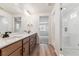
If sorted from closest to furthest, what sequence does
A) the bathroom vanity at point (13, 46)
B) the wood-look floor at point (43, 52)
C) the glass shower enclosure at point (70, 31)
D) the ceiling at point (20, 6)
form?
the bathroom vanity at point (13, 46), the ceiling at point (20, 6), the glass shower enclosure at point (70, 31), the wood-look floor at point (43, 52)

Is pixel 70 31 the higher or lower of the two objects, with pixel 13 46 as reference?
higher

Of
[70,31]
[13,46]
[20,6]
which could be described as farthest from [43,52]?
[13,46]

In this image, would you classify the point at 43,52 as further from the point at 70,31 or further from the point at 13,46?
the point at 13,46

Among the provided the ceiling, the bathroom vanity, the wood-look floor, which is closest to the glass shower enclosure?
the wood-look floor

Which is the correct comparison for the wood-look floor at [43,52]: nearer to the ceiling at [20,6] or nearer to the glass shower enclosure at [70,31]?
the glass shower enclosure at [70,31]

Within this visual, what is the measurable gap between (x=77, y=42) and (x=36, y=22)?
10.3ft

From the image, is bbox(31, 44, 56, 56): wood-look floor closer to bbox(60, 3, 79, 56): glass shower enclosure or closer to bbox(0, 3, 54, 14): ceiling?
bbox(60, 3, 79, 56): glass shower enclosure

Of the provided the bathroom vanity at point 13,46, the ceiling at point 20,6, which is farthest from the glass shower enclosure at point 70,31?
the bathroom vanity at point 13,46

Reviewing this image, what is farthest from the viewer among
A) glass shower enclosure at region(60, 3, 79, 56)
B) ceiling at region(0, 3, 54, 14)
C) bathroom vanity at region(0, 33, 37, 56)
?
glass shower enclosure at region(60, 3, 79, 56)

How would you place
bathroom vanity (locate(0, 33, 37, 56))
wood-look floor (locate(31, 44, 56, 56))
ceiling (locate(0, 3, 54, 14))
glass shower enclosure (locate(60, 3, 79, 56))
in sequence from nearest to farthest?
bathroom vanity (locate(0, 33, 37, 56))
ceiling (locate(0, 3, 54, 14))
glass shower enclosure (locate(60, 3, 79, 56))
wood-look floor (locate(31, 44, 56, 56))

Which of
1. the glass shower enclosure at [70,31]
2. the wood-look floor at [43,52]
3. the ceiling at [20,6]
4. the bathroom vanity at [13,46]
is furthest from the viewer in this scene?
the wood-look floor at [43,52]

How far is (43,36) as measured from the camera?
685cm

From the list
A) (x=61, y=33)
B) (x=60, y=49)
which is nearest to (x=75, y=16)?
(x=61, y=33)

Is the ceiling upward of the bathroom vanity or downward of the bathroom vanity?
upward
